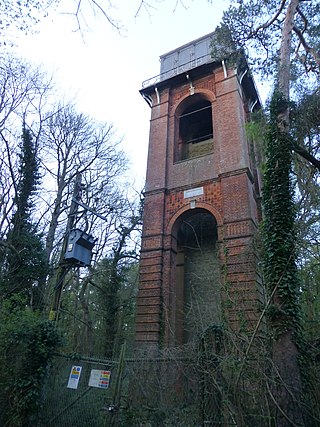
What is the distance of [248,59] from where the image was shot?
12117 mm

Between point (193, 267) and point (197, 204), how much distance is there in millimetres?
3038

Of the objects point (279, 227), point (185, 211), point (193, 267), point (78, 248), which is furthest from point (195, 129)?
point (279, 227)

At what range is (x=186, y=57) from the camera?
18.9 m

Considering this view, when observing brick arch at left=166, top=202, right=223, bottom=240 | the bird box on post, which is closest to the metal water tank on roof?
brick arch at left=166, top=202, right=223, bottom=240

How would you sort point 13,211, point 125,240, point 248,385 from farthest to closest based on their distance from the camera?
point 125,240 → point 13,211 → point 248,385

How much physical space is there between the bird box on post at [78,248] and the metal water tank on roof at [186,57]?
1183 centimetres

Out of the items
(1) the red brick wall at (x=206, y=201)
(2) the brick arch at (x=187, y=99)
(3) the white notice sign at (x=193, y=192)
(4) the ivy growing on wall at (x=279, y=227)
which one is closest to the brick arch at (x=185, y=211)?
(1) the red brick wall at (x=206, y=201)

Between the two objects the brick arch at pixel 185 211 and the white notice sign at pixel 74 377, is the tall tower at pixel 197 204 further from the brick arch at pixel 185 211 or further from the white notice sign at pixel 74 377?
the white notice sign at pixel 74 377

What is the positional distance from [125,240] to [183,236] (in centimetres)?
696

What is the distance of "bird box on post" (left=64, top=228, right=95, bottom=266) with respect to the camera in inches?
347

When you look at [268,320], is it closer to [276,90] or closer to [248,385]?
[248,385]

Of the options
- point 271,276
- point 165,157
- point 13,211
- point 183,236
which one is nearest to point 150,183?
point 165,157

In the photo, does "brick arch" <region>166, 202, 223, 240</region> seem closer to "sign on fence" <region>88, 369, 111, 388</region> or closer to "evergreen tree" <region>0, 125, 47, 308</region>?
"evergreen tree" <region>0, 125, 47, 308</region>

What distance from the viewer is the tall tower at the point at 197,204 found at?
1161 centimetres
